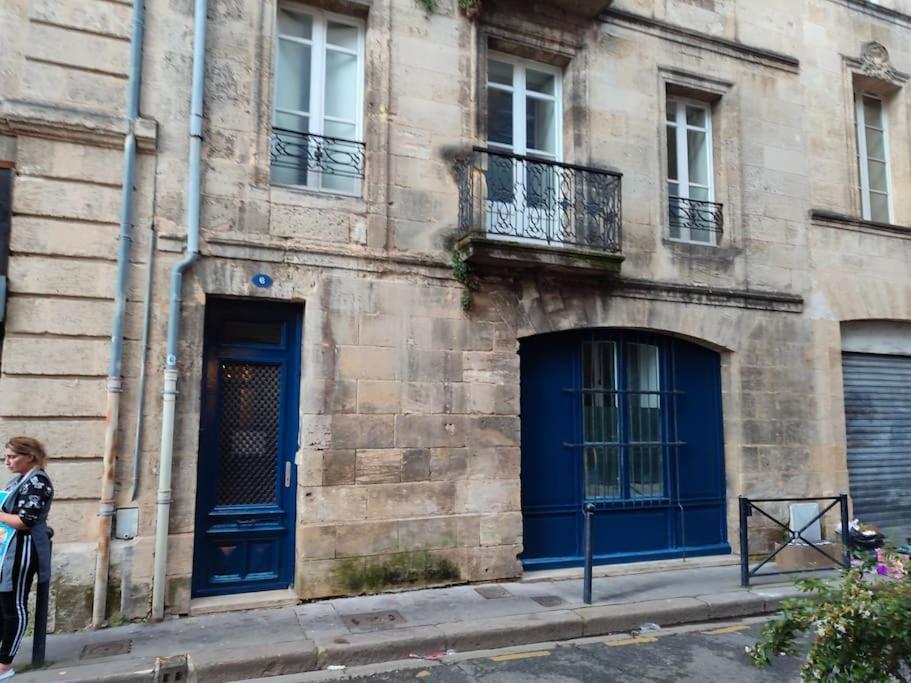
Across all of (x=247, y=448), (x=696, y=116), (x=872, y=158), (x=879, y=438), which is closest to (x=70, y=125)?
(x=247, y=448)

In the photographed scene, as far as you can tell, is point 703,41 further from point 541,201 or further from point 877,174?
point 877,174

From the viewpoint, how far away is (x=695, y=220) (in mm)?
8602

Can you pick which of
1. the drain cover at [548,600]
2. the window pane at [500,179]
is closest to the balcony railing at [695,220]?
the window pane at [500,179]

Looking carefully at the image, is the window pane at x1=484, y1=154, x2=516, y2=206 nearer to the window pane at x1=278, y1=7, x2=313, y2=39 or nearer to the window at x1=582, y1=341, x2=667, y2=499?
the window at x1=582, y1=341, x2=667, y2=499

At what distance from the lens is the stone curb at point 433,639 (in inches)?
177

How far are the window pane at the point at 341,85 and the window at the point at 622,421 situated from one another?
12.5 feet

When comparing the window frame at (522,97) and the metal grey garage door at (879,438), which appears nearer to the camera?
the window frame at (522,97)

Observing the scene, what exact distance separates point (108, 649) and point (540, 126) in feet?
22.6

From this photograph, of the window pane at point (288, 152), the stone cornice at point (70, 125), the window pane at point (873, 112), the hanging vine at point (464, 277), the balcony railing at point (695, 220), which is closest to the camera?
the stone cornice at point (70, 125)

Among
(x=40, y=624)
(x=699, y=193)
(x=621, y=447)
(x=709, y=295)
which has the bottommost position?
(x=40, y=624)

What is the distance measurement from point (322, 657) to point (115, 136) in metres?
4.68

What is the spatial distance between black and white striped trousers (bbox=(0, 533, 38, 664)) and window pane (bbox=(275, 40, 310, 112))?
4.56 m

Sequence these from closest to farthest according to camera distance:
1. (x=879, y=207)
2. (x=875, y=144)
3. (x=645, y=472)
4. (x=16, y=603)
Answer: (x=16, y=603)
(x=645, y=472)
(x=879, y=207)
(x=875, y=144)

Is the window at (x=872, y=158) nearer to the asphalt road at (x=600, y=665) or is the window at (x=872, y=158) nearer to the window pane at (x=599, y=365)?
the window pane at (x=599, y=365)
